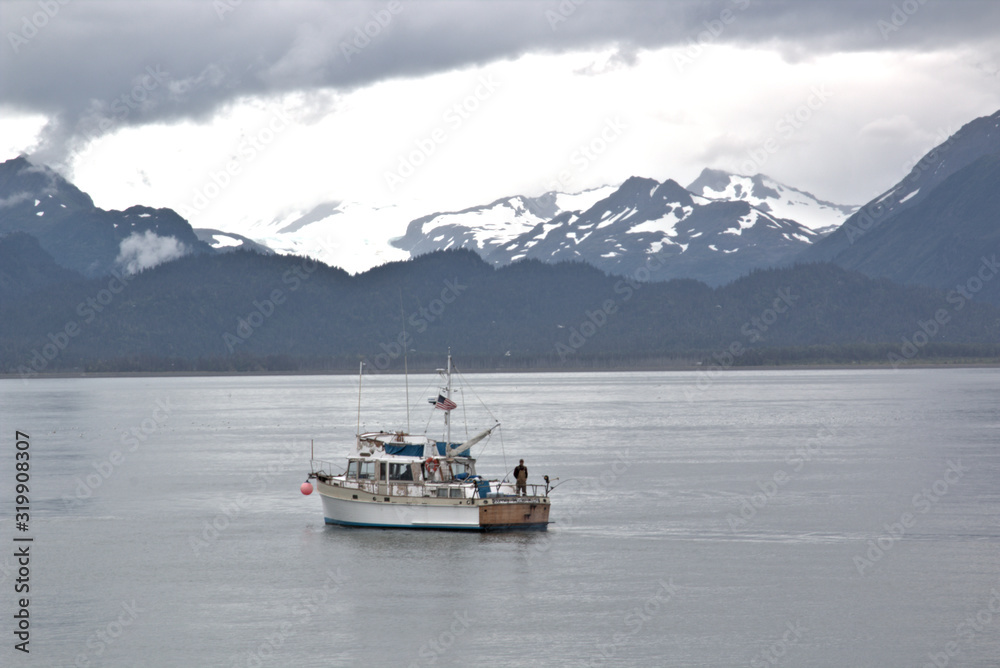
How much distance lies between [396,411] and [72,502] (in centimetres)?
10251

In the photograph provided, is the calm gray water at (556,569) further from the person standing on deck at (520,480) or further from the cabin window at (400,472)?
the cabin window at (400,472)

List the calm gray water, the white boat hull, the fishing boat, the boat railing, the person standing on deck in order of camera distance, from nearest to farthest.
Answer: the calm gray water < the white boat hull < the fishing boat < the boat railing < the person standing on deck

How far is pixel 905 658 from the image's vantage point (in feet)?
128

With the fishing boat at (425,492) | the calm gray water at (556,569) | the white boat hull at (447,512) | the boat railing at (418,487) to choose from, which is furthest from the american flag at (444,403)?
the calm gray water at (556,569)

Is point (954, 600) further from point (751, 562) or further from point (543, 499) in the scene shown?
point (543, 499)

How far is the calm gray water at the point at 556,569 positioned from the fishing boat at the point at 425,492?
100 cm

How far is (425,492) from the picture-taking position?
61500 millimetres

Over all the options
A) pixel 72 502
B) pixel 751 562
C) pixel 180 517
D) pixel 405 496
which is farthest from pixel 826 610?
pixel 72 502

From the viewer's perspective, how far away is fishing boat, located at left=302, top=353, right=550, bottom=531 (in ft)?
200

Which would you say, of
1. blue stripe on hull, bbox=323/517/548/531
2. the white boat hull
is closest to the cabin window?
the white boat hull

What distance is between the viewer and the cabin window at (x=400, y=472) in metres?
62.1

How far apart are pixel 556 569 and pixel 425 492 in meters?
11.4

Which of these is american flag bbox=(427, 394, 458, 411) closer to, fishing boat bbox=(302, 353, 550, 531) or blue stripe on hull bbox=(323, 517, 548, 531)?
fishing boat bbox=(302, 353, 550, 531)

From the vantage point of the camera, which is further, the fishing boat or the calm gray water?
the fishing boat
